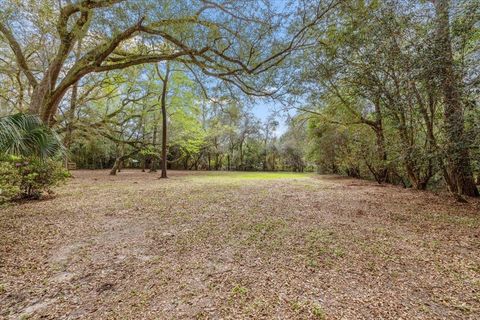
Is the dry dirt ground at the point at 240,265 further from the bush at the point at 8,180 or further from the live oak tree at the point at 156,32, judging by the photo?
the live oak tree at the point at 156,32

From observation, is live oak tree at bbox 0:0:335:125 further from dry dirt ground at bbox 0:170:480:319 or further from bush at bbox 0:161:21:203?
dry dirt ground at bbox 0:170:480:319

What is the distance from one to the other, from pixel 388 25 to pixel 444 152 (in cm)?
298

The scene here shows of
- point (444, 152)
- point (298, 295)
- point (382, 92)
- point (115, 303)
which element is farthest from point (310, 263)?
point (382, 92)

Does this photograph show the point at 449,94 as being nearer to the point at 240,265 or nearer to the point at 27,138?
the point at 240,265

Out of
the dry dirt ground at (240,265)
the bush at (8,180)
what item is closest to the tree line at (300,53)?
the bush at (8,180)

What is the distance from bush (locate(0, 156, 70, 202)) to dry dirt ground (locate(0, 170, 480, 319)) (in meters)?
0.66

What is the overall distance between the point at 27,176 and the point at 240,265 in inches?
218

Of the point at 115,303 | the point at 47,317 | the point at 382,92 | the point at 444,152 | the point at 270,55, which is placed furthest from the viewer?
the point at 382,92

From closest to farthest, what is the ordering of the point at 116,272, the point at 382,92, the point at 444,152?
the point at 116,272 → the point at 444,152 → the point at 382,92

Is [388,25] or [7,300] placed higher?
[388,25]

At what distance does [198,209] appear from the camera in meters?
A: 4.46

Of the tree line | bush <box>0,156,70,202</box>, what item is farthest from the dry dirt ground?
the tree line

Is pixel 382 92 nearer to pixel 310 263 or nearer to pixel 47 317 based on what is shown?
pixel 310 263

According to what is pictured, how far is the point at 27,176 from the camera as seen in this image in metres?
4.84
